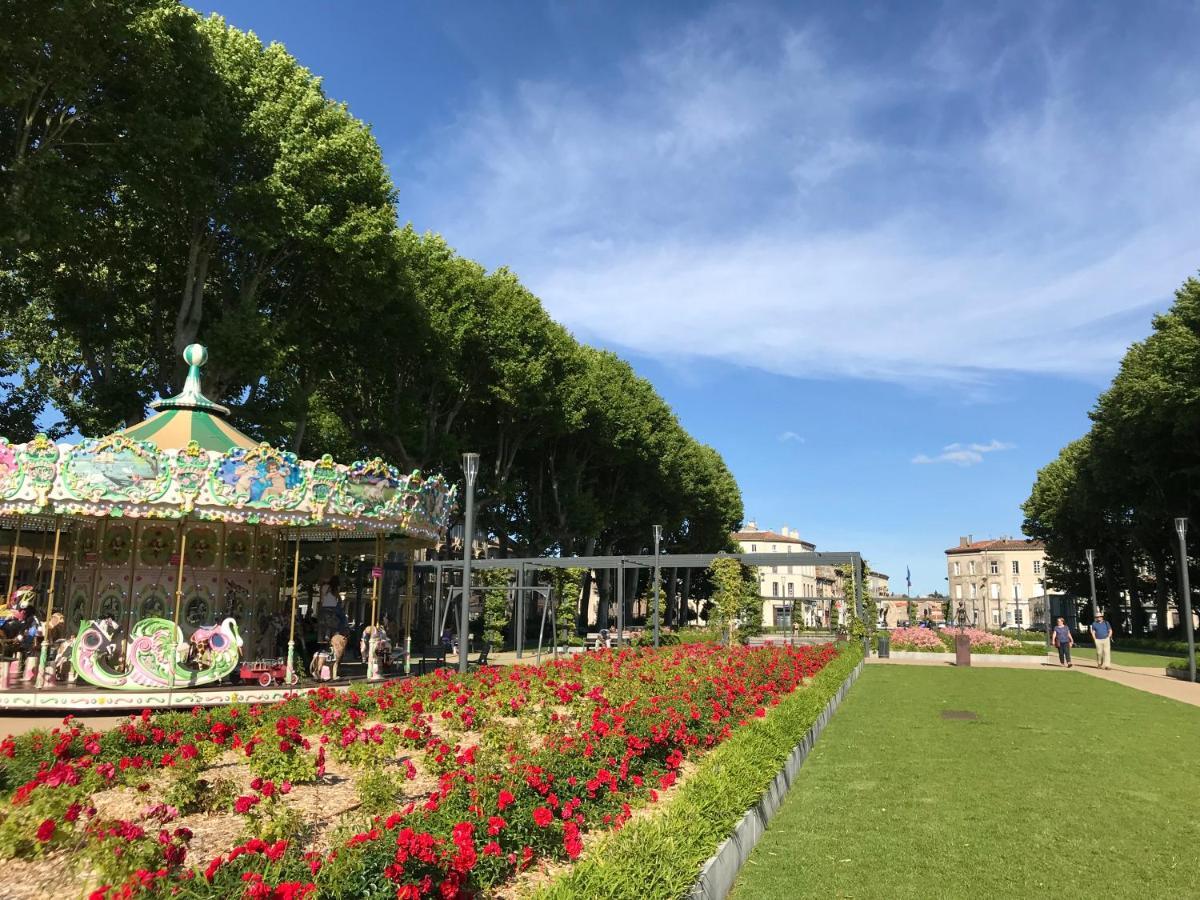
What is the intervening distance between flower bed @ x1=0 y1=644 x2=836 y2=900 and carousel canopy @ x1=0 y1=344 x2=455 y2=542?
4.83 meters

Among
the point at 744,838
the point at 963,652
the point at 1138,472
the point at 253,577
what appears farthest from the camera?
the point at 1138,472

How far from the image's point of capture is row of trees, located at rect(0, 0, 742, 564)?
18006 mm

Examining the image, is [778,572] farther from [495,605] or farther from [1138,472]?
[495,605]

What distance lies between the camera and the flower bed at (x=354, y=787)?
4.30 m

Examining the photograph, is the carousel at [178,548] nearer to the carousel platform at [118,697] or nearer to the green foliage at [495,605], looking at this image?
the carousel platform at [118,697]

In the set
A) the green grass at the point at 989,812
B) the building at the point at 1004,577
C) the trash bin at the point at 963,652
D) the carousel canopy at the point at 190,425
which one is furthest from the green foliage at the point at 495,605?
the building at the point at 1004,577

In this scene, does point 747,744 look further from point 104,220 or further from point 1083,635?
point 1083,635

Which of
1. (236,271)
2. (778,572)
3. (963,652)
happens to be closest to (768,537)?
(778,572)

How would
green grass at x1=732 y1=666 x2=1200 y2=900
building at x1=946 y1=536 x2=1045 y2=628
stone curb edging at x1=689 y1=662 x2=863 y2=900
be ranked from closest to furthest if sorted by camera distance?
stone curb edging at x1=689 y1=662 x2=863 y2=900
green grass at x1=732 y1=666 x2=1200 y2=900
building at x1=946 y1=536 x2=1045 y2=628

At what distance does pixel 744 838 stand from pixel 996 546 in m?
128

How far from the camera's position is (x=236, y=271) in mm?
25234

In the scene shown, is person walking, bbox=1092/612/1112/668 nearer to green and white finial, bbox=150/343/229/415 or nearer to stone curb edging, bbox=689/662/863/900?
stone curb edging, bbox=689/662/863/900

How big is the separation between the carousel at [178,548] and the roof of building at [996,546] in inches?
4488

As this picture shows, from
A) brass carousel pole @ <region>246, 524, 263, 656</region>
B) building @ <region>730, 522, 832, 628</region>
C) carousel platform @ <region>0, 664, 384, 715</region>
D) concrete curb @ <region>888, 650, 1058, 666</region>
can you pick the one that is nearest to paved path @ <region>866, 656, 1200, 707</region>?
concrete curb @ <region>888, 650, 1058, 666</region>
